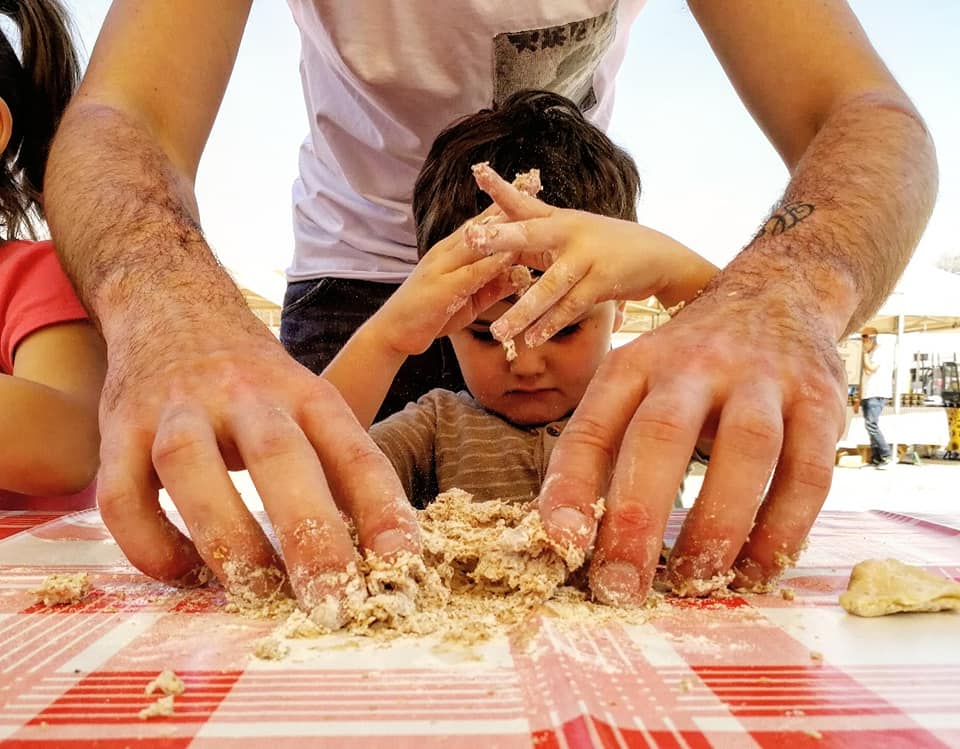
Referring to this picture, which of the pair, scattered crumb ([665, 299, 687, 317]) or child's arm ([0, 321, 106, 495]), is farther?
child's arm ([0, 321, 106, 495])

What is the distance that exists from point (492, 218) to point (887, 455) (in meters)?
7.72

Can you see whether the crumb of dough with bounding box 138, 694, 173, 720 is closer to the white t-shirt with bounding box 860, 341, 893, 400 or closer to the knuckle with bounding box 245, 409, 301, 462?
the knuckle with bounding box 245, 409, 301, 462

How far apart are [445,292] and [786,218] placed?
0.48 metres

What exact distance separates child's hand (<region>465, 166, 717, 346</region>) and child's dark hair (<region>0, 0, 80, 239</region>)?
110 cm

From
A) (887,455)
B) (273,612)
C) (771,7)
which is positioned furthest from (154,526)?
(887,455)

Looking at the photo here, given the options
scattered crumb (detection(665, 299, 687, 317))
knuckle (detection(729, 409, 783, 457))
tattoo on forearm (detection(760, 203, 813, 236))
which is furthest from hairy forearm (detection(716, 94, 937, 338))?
knuckle (detection(729, 409, 783, 457))

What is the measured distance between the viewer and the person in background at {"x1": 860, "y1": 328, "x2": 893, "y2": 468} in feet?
24.2

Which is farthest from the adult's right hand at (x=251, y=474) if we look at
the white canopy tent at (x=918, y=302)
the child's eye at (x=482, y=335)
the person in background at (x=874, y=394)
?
the person in background at (x=874, y=394)

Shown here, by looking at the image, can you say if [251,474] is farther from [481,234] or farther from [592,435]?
[481,234]

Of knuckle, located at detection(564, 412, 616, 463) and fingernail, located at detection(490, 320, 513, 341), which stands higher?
fingernail, located at detection(490, 320, 513, 341)

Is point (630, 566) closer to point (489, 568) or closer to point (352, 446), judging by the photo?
point (489, 568)

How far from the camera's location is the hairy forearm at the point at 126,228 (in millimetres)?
853

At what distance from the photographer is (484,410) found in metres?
1.48

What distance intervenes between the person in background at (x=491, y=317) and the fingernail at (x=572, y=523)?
432 millimetres
